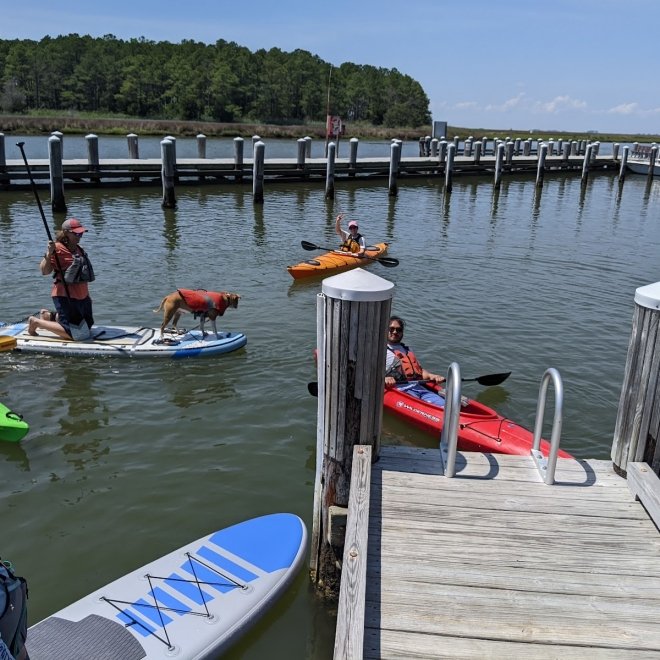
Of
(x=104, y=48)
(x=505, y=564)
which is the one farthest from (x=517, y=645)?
(x=104, y=48)

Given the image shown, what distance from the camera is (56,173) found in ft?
64.5

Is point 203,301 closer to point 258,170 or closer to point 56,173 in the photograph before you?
point 56,173

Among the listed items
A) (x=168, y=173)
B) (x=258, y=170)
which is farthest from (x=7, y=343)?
(x=258, y=170)

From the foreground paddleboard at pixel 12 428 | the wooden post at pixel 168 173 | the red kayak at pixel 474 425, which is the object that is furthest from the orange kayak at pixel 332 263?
the wooden post at pixel 168 173

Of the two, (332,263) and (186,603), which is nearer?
(186,603)

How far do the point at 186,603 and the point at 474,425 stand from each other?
369 cm

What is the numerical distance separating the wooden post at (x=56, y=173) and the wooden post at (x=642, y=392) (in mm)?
18851

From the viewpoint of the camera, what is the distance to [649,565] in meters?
3.77

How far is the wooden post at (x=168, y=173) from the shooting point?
845 inches

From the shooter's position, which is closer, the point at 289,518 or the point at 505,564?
the point at 505,564

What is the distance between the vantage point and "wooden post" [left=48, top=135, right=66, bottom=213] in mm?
19547

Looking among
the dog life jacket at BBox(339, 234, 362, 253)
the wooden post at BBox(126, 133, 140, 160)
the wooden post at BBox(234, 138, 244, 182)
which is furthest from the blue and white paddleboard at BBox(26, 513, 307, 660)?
the wooden post at BBox(126, 133, 140, 160)

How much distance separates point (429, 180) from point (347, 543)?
105 ft

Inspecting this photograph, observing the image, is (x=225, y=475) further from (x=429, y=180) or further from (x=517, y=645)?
(x=429, y=180)
